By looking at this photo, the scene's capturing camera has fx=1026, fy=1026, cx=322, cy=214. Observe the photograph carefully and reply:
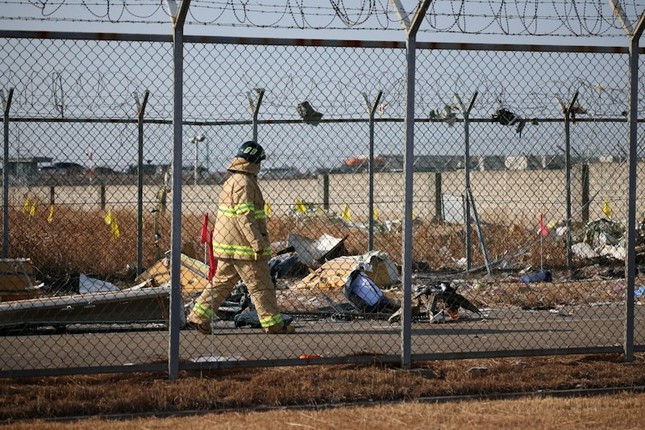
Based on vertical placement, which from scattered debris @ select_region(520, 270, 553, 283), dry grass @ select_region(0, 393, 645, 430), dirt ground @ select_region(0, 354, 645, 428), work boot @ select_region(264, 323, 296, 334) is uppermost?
scattered debris @ select_region(520, 270, 553, 283)

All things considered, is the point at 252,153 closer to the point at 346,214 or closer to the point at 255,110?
the point at 255,110

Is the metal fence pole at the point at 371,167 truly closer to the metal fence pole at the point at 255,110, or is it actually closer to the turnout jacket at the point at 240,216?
the metal fence pole at the point at 255,110

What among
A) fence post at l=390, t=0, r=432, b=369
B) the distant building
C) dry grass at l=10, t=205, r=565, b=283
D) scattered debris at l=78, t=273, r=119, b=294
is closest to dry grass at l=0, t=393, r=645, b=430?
fence post at l=390, t=0, r=432, b=369

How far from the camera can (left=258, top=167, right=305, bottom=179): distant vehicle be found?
10837 millimetres

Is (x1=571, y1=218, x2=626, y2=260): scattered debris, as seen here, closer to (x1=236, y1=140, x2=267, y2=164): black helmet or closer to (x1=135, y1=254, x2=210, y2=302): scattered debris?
(x1=135, y1=254, x2=210, y2=302): scattered debris

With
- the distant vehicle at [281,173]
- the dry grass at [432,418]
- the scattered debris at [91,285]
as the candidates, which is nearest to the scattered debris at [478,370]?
the dry grass at [432,418]

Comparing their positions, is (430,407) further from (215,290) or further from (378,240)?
(378,240)

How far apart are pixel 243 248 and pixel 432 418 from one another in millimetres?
3073

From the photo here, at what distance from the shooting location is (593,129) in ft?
44.2

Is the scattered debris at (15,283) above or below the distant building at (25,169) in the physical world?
below

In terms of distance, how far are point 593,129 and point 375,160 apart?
2.90 metres

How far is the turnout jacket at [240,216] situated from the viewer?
871 cm

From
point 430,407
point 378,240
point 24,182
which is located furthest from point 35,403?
point 378,240

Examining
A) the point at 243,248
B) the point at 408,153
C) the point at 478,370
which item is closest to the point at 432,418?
the point at 478,370
